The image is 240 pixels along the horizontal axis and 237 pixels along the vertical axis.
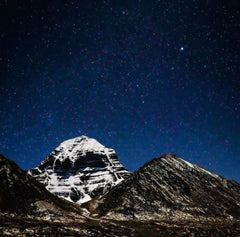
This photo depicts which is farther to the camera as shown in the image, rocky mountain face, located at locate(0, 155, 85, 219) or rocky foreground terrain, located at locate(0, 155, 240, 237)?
rocky mountain face, located at locate(0, 155, 85, 219)

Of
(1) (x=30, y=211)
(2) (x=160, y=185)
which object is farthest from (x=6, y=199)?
(2) (x=160, y=185)

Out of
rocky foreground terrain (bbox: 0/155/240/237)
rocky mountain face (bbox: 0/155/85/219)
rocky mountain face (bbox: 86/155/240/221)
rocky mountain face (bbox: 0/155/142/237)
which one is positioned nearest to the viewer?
rocky mountain face (bbox: 0/155/142/237)

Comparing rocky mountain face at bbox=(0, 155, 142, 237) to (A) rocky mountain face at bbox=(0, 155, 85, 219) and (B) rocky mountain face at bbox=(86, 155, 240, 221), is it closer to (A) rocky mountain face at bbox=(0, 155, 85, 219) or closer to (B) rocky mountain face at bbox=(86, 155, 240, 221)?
(A) rocky mountain face at bbox=(0, 155, 85, 219)

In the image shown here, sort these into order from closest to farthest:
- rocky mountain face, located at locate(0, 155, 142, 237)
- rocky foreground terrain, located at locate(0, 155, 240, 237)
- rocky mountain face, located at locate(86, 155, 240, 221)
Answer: rocky mountain face, located at locate(0, 155, 142, 237), rocky foreground terrain, located at locate(0, 155, 240, 237), rocky mountain face, located at locate(86, 155, 240, 221)

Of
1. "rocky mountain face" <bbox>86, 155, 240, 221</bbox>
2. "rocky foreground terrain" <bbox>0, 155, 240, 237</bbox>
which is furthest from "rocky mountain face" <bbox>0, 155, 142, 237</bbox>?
"rocky mountain face" <bbox>86, 155, 240, 221</bbox>

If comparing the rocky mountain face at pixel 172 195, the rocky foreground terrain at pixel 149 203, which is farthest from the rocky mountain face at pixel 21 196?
the rocky mountain face at pixel 172 195

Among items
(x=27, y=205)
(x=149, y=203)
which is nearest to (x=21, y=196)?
(x=27, y=205)

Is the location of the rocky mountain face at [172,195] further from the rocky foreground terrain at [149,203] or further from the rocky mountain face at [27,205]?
the rocky mountain face at [27,205]

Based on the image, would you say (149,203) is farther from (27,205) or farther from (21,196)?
(21,196)
